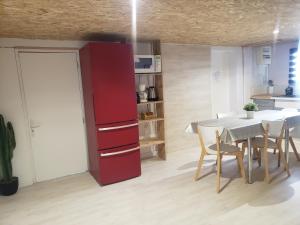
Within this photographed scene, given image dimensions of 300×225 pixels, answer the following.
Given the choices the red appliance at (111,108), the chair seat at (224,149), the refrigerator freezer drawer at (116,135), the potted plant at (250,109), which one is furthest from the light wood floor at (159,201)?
the potted plant at (250,109)

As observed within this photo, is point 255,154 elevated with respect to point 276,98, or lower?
lower

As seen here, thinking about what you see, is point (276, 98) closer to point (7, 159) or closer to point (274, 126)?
point (274, 126)

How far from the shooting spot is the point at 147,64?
393 centimetres

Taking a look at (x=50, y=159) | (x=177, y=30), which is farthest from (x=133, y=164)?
(x=177, y=30)

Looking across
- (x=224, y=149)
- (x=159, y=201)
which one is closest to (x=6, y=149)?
(x=159, y=201)

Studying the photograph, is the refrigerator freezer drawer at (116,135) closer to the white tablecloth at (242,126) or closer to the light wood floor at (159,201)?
the light wood floor at (159,201)

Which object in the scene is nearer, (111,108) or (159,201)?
(159,201)

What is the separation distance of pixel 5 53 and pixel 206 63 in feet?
11.6

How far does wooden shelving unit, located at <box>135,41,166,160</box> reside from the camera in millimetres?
4070

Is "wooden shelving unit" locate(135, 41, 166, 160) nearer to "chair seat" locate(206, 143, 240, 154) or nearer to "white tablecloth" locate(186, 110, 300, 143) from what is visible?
"white tablecloth" locate(186, 110, 300, 143)

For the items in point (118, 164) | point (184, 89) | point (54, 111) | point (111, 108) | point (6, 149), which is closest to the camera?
point (6, 149)

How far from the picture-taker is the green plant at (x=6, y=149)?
3084 mm

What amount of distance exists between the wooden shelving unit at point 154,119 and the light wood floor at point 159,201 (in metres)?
0.68

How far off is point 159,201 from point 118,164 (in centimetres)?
85
